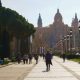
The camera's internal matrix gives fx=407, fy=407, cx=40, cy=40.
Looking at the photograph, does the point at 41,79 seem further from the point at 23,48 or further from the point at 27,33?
the point at 23,48

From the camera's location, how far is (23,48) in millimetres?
121625

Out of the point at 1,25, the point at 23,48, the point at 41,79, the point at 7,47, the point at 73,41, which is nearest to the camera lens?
the point at 41,79

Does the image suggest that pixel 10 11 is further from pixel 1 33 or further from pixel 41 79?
pixel 41 79

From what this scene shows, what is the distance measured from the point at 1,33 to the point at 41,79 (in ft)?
189

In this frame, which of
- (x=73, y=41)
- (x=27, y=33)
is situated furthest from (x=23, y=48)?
(x=73, y=41)

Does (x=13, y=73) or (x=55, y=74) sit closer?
(x=55, y=74)

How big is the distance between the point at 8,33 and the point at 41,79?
5735 centimetres

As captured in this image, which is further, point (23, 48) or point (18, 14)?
point (23, 48)

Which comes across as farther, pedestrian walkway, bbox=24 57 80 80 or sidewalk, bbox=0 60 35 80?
sidewalk, bbox=0 60 35 80

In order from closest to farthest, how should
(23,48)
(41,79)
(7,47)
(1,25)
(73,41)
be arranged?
(41,79) → (1,25) → (7,47) → (23,48) → (73,41)

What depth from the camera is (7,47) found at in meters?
81.6

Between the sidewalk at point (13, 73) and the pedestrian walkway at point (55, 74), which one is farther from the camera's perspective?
the sidewalk at point (13, 73)

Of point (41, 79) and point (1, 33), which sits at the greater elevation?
point (1, 33)

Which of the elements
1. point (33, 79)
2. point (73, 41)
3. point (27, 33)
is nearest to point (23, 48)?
point (27, 33)
